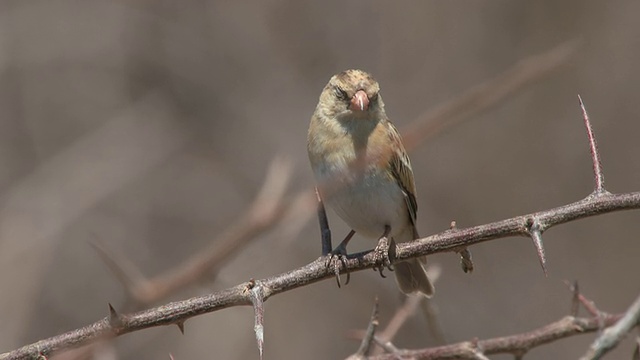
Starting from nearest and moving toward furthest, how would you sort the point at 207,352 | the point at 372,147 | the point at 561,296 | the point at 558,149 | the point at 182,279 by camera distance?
the point at 182,279 → the point at 372,147 → the point at 207,352 → the point at 561,296 → the point at 558,149

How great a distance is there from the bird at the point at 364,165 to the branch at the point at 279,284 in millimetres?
1992

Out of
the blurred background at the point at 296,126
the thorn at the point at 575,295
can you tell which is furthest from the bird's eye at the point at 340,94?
the blurred background at the point at 296,126

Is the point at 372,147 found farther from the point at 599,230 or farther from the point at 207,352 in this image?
the point at 599,230

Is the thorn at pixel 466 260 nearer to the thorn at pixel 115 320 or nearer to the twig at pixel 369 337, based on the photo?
the twig at pixel 369 337

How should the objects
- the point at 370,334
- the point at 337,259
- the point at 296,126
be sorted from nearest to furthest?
the point at 370,334 → the point at 337,259 → the point at 296,126

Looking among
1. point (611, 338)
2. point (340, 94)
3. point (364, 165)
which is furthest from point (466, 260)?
point (340, 94)

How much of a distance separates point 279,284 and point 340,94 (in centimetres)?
265

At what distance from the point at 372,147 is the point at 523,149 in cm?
498

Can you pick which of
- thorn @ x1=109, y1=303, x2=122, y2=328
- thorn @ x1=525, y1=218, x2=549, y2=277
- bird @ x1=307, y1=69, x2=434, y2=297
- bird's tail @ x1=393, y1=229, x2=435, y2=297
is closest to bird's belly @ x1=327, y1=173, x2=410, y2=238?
bird @ x1=307, y1=69, x2=434, y2=297

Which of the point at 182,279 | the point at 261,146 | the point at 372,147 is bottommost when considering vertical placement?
the point at 182,279

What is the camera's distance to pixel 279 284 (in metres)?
3.70

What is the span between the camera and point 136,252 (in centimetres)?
1023

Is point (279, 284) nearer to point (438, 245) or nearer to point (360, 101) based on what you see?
point (438, 245)

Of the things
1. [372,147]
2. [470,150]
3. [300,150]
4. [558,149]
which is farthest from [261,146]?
[372,147]
